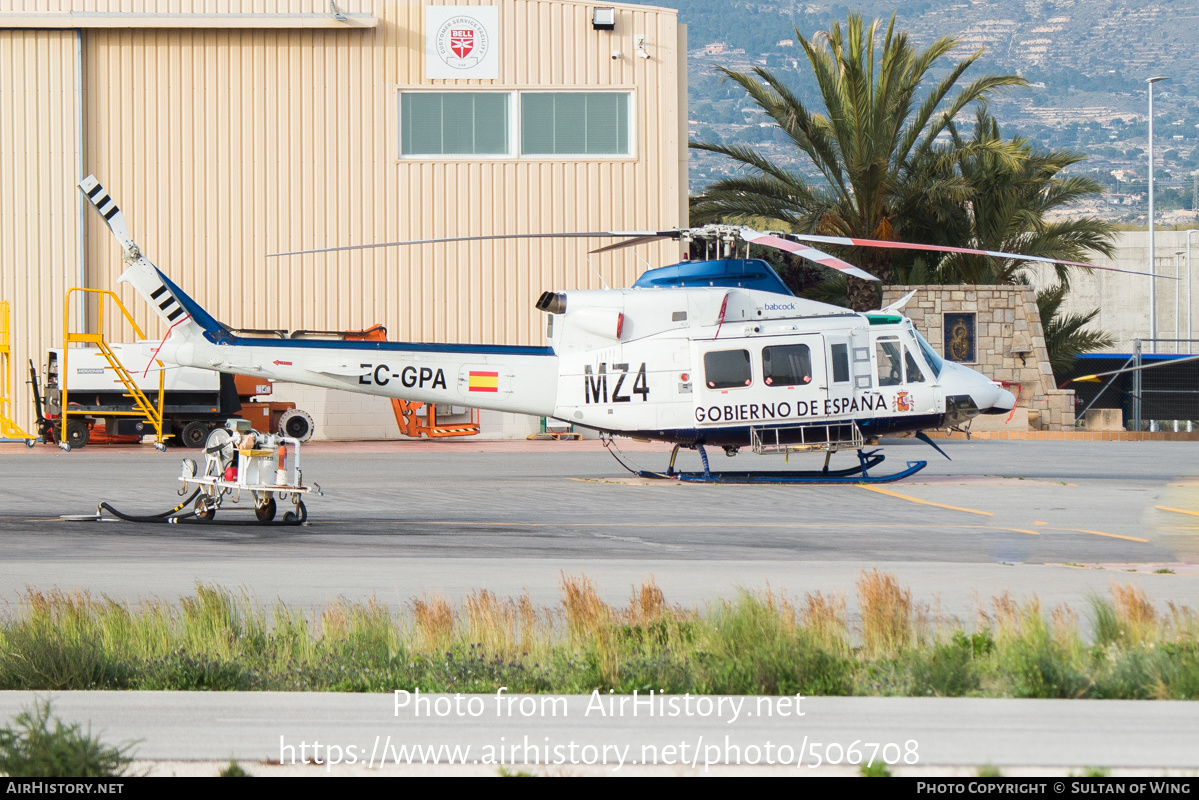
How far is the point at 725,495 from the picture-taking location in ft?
56.4

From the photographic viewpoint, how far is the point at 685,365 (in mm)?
18047

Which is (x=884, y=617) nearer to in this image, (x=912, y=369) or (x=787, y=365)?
(x=787, y=365)

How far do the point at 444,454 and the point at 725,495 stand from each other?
10058mm

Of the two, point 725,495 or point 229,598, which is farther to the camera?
point 725,495

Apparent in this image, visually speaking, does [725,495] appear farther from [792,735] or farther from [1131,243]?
[1131,243]

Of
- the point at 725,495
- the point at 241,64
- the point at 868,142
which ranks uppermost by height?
the point at 241,64

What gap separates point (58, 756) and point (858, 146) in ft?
95.4

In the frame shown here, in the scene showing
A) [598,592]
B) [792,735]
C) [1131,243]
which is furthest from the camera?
[1131,243]

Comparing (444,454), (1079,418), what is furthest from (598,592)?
(1079,418)

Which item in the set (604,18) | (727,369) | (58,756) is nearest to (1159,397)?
(604,18)

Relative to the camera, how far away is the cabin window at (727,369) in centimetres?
1797

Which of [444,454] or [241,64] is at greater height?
[241,64]

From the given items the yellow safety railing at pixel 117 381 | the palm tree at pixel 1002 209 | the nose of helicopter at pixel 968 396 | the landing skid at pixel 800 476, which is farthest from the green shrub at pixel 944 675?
the palm tree at pixel 1002 209

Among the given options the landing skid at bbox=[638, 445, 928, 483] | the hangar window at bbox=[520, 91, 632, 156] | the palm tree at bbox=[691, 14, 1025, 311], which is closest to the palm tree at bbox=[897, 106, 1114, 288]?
the palm tree at bbox=[691, 14, 1025, 311]
